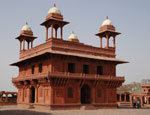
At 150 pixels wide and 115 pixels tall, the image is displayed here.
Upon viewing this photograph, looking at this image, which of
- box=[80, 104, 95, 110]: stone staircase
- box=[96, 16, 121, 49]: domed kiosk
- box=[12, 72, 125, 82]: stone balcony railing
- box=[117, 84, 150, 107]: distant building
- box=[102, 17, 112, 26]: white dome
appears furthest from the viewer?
box=[117, 84, 150, 107]: distant building

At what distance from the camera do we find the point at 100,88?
3516cm

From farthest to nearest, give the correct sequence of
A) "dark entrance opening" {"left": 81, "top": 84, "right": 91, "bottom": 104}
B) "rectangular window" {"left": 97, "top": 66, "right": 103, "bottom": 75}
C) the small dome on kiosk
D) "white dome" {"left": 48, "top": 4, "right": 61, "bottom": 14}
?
the small dome on kiosk → "rectangular window" {"left": 97, "top": 66, "right": 103, "bottom": 75} → "dark entrance opening" {"left": 81, "top": 84, "right": 91, "bottom": 104} → "white dome" {"left": 48, "top": 4, "right": 61, "bottom": 14}

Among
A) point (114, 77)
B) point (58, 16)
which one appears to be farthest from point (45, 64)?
point (114, 77)

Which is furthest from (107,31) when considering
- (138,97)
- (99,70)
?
(138,97)

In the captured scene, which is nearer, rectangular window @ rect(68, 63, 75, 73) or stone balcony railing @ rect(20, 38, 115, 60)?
stone balcony railing @ rect(20, 38, 115, 60)

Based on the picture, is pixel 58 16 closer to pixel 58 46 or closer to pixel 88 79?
pixel 58 46

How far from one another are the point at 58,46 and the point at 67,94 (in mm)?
6376

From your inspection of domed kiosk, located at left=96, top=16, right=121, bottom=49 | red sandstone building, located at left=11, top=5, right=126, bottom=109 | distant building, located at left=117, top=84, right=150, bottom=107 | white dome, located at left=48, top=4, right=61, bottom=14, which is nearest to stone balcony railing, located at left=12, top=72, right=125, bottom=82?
red sandstone building, located at left=11, top=5, right=126, bottom=109

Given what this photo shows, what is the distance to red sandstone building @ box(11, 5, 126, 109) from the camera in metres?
30.7

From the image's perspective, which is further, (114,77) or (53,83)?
(114,77)

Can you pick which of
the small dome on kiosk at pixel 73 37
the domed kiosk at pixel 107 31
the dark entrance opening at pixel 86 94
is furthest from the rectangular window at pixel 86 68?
the small dome on kiosk at pixel 73 37

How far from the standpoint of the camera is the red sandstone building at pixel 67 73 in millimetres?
30656

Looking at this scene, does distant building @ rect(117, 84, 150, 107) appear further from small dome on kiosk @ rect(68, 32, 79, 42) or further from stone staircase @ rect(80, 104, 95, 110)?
stone staircase @ rect(80, 104, 95, 110)

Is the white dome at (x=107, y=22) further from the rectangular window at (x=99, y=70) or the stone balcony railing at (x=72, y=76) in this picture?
the stone balcony railing at (x=72, y=76)
